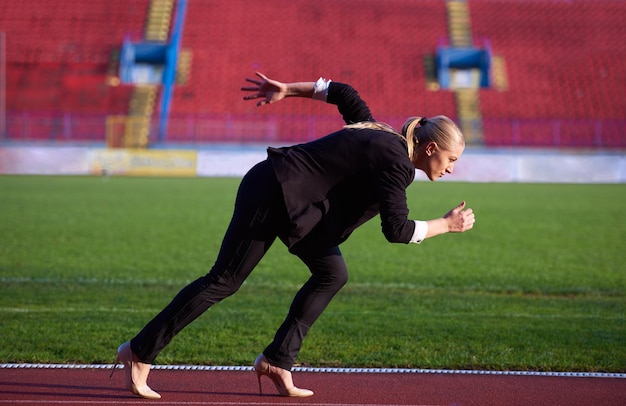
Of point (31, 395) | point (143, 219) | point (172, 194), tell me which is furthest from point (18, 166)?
point (31, 395)

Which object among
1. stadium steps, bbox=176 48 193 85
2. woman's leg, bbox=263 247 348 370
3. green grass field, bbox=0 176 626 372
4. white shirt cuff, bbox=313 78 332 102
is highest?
stadium steps, bbox=176 48 193 85

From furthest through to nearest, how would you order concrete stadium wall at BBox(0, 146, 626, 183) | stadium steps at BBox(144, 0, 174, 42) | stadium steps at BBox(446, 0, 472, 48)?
stadium steps at BBox(446, 0, 472, 48) < stadium steps at BBox(144, 0, 174, 42) < concrete stadium wall at BBox(0, 146, 626, 183)

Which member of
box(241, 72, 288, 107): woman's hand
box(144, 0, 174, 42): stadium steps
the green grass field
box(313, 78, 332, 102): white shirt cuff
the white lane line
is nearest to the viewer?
box(313, 78, 332, 102): white shirt cuff

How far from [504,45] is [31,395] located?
47904 mm

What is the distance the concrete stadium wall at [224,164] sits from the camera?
35.8 m

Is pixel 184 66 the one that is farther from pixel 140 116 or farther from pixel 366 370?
pixel 366 370

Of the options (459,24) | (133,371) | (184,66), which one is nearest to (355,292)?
(133,371)

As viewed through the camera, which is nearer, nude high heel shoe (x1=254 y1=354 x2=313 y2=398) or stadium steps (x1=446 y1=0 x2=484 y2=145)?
nude high heel shoe (x1=254 y1=354 x2=313 y2=398)

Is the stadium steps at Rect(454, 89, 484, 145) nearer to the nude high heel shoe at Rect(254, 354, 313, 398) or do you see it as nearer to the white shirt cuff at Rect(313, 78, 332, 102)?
the white shirt cuff at Rect(313, 78, 332, 102)

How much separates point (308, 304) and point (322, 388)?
66 centimetres

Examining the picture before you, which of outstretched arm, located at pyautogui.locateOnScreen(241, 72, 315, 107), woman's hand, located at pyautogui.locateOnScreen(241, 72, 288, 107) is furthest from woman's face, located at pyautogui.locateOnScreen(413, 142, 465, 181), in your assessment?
woman's hand, located at pyautogui.locateOnScreen(241, 72, 288, 107)

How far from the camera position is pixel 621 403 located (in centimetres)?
531

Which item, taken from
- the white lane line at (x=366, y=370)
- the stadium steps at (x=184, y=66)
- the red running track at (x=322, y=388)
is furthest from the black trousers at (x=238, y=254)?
→ the stadium steps at (x=184, y=66)

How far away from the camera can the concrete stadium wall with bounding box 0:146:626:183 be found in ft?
117
